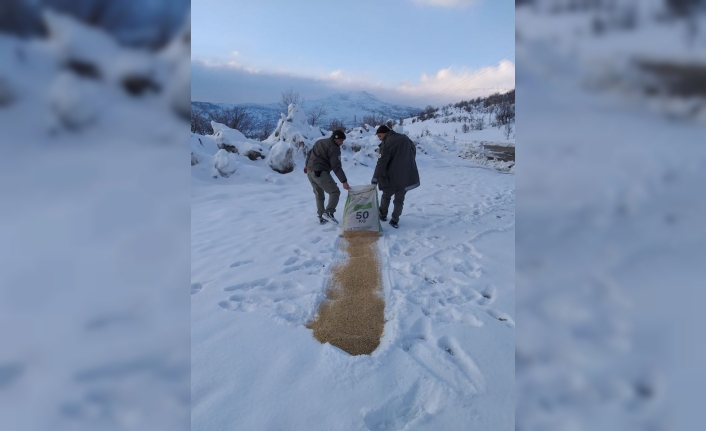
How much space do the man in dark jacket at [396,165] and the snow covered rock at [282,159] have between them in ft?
14.8

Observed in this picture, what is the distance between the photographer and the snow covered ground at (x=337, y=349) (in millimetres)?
1688

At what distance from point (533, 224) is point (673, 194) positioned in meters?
0.18

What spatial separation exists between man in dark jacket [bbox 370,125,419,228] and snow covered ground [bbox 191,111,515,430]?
0.54m

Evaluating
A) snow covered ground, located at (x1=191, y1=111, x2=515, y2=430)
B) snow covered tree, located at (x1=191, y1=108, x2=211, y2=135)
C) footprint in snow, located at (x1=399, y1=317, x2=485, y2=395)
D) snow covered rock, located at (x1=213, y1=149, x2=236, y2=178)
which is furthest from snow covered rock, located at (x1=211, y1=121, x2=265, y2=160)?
footprint in snow, located at (x1=399, y1=317, x2=485, y2=395)

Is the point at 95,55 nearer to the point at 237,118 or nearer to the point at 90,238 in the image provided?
the point at 90,238

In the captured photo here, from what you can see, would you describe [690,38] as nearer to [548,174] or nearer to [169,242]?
[548,174]

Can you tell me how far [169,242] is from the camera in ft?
2.07

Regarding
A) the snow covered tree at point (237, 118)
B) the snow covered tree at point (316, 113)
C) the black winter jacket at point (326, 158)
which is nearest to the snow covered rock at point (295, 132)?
the black winter jacket at point (326, 158)

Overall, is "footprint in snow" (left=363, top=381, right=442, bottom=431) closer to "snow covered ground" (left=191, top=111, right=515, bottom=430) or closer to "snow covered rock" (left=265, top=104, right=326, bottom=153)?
"snow covered ground" (left=191, top=111, right=515, bottom=430)

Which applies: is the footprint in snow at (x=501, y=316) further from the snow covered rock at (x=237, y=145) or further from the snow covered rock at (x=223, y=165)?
the snow covered rock at (x=237, y=145)

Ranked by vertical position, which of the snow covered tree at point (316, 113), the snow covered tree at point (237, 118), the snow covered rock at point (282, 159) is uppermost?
the snow covered tree at point (316, 113)

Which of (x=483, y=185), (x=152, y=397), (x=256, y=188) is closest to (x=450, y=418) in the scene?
(x=152, y=397)

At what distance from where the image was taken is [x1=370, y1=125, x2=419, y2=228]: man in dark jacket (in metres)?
4.48

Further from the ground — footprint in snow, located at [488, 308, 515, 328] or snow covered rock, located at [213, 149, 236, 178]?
snow covered rock, located at [213, 149, 236, 178]
